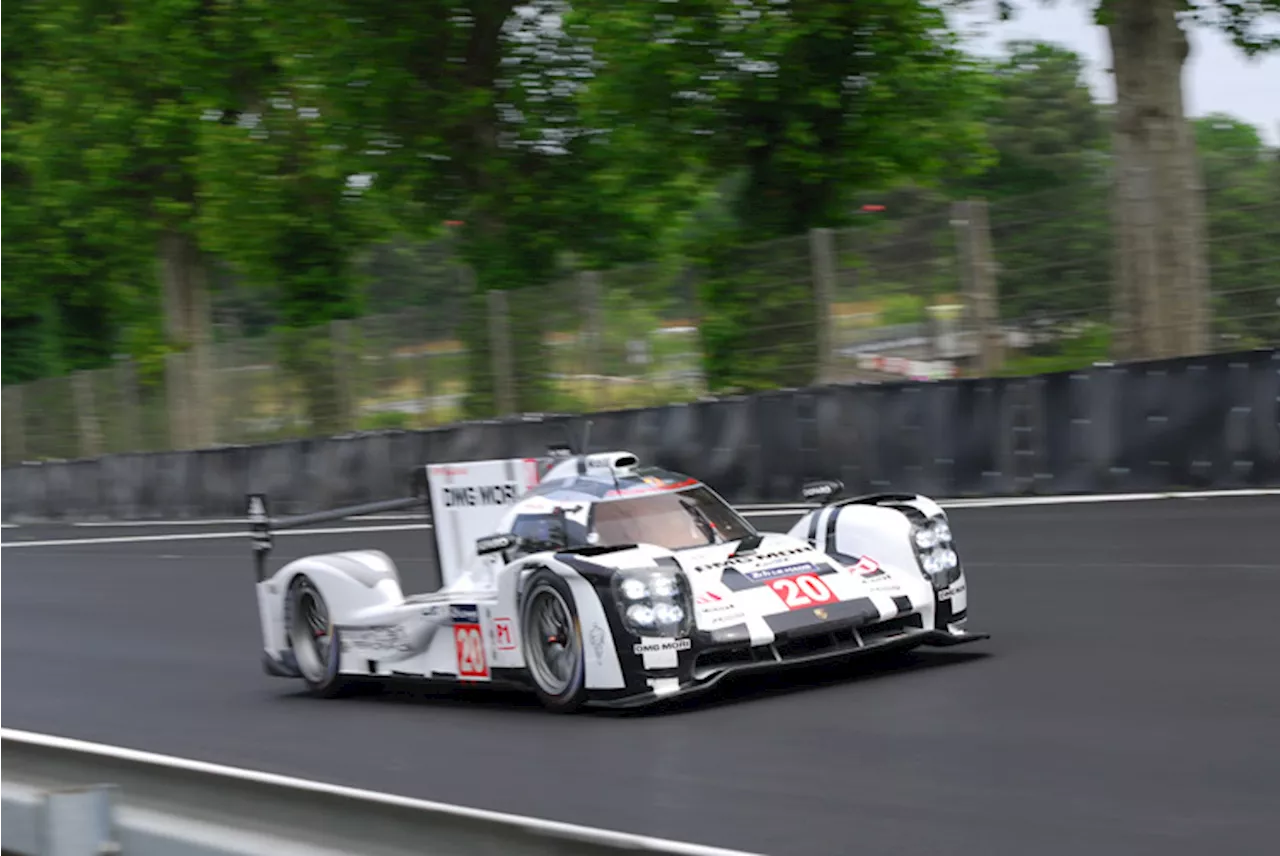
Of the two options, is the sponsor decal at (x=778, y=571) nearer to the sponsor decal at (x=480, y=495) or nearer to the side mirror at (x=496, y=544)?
the side mirror at (x=496, y=544)

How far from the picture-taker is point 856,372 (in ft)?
60.7

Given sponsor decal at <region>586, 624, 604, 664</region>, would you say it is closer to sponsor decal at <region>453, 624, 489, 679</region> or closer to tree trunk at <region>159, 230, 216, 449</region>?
sponsor decal at <region>453, 624, 489, 679</region>

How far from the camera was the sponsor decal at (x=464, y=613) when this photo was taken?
932cm

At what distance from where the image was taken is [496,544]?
9391 millimetres

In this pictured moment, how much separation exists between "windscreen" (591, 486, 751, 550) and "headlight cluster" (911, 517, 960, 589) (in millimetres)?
860

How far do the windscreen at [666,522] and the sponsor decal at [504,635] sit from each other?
0.56 metres

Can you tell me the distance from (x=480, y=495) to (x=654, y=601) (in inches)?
88.0

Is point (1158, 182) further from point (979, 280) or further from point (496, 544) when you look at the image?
point (496, 544)

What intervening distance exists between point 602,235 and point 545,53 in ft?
9.27

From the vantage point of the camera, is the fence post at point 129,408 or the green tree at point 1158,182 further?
the fence post at point 129,408

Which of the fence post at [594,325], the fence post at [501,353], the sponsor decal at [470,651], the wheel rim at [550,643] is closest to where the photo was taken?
the wheel rim at [550,643]

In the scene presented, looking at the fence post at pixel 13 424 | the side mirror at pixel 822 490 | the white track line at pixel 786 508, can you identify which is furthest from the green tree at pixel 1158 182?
the fence post at pixel 13 424

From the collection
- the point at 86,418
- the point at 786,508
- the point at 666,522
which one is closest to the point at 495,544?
the point at 666,522

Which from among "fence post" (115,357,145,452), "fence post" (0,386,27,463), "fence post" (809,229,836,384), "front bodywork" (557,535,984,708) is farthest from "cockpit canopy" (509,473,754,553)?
"fence post" (0,386,27,463)
